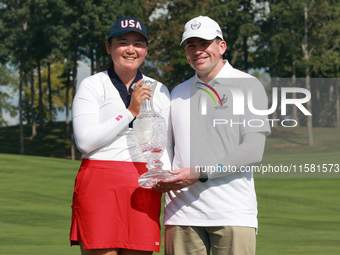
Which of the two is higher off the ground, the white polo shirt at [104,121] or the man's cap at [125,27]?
the man's cap at [125,27]

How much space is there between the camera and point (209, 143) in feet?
15.5

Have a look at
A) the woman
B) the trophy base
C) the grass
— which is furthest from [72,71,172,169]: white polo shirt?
the grass

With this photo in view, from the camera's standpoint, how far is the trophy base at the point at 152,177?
14.9 ft

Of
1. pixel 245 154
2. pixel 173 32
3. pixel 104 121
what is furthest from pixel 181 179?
pixel 173 32

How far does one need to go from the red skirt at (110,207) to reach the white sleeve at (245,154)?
2.05ft

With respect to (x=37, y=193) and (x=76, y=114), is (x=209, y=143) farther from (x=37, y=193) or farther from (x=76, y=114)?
(x=37, y=193)

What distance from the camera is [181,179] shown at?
4.54 meters

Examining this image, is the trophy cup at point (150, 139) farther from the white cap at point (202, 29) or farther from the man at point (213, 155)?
the white cap at point (202, 29)

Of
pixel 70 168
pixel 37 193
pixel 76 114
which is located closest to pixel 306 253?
pixel 76 114

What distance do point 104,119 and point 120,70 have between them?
1.46ft

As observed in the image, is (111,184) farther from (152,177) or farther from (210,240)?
(210,240)

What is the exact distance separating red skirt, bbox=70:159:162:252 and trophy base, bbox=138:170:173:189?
0.12 m

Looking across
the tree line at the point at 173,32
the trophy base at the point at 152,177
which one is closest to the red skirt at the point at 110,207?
the trophy base at the point at 152,177

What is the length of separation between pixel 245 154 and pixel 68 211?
11571 mm
